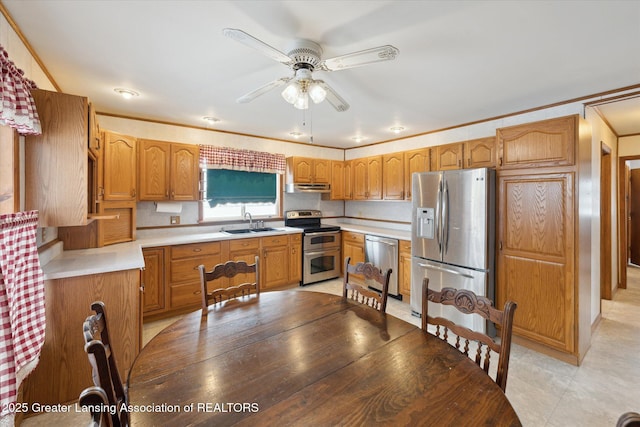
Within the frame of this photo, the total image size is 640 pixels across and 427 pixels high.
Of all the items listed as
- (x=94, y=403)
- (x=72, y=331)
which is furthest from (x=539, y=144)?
(x=72, y=331)

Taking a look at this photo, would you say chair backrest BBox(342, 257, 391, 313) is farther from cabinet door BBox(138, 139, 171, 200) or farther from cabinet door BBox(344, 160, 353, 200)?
cabinet door BBox(344, 160, 353, 200)

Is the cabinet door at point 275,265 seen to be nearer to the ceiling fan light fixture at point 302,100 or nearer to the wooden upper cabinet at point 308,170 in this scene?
the wooden upper cabinet at point 308,170

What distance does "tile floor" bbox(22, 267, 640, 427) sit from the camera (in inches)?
72.1

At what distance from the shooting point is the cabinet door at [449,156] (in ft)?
11.2

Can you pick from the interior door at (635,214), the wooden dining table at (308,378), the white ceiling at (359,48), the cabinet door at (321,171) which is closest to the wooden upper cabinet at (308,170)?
the cabinet door at (321,171)

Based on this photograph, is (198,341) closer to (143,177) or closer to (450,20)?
(450,20)

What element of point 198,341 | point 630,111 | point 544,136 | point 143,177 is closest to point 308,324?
point 198,341

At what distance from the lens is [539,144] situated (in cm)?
257

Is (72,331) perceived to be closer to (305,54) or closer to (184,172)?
(184,172)

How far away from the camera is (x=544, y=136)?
2.54 meters

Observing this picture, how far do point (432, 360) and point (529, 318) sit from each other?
7.12 ft

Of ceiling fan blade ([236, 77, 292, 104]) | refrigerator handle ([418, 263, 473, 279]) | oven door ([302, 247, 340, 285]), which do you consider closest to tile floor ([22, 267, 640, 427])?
refrigerator handle ([418, 263, 473, 279])

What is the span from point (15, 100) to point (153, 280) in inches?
85.7

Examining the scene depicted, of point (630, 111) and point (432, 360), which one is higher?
point (630, 111)
